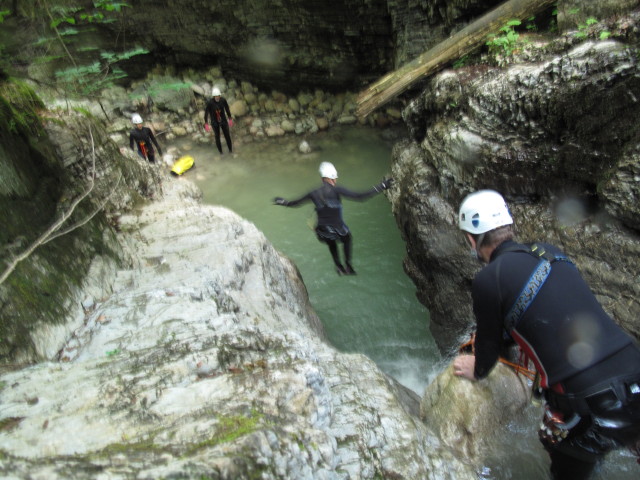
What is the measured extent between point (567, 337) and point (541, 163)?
10.4 ft

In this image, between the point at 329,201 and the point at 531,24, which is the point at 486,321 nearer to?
the point at 329,201

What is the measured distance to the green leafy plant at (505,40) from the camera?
4.80 metres

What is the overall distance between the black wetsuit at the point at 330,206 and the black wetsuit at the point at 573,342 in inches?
103

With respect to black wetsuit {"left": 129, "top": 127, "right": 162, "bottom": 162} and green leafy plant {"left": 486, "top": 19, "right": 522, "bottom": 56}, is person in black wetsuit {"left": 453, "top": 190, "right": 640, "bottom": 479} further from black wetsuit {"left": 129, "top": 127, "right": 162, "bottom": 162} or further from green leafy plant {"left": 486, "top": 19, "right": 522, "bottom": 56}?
black wetsuit {"left": 129, "top": 127, "right": 162, "bottom": 162}

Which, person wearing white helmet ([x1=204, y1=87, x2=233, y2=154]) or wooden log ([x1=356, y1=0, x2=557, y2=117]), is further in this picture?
person wearing white helmet ([x1=204, y1=87, x2=233, y2=154])

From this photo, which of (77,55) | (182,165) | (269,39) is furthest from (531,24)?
(77,55)

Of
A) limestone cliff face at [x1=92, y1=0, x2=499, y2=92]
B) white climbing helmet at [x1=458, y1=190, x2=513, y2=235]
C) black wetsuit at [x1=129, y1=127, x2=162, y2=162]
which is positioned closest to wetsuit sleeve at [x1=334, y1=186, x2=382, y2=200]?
white climbing helmet at [x1=458, y1=190, x2=513, y2=235]

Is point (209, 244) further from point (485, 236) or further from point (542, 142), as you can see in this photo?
point (542, 142)

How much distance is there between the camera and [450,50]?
219 inches

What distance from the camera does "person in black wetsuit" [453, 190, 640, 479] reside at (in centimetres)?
187

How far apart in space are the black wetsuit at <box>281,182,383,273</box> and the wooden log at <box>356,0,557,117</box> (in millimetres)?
2054

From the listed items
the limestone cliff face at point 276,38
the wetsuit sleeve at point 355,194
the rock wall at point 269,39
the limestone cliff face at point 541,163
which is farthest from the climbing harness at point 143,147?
the limestone cliff face at point 541,163

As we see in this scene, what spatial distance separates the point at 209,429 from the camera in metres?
1.79

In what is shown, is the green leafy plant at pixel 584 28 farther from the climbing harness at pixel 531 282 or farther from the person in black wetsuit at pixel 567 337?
the climbing harness at pixel 531 282
